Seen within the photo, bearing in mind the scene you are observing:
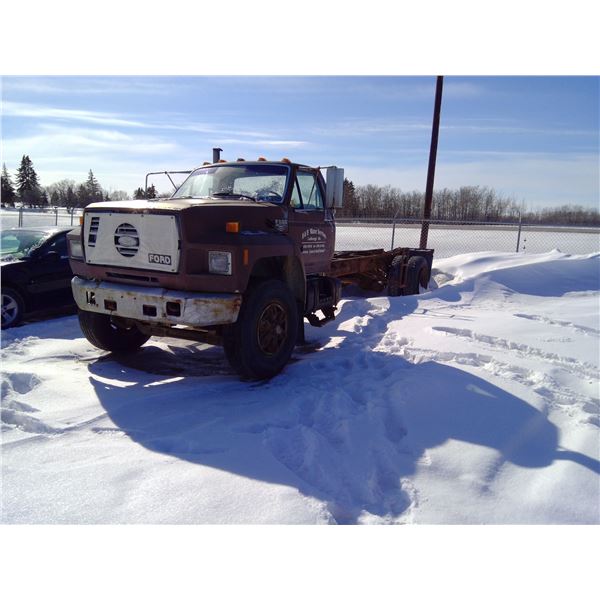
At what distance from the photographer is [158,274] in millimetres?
4293

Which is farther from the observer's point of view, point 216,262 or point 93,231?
point 93,231

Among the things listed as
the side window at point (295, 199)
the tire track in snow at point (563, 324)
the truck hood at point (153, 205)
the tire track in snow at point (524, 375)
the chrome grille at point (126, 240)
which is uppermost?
the side window at point (295, 199)

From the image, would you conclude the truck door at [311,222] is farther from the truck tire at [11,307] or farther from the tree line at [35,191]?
the tree line at [35,191]

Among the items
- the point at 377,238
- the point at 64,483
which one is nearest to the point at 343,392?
the point at 64,483

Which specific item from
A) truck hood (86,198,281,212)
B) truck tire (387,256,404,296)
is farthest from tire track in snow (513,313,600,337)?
truck hood (86,198,281,212)

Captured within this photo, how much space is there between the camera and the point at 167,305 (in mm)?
4191

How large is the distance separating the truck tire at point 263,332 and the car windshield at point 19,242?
4565 mm

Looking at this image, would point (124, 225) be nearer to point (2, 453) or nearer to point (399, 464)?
point (2, 453)

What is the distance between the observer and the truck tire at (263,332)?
4527 mm

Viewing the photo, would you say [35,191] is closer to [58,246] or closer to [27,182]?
[27,182]

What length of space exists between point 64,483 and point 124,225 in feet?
7.97

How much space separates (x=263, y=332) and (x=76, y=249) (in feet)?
6.94

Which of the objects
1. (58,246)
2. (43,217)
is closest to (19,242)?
(58,246)

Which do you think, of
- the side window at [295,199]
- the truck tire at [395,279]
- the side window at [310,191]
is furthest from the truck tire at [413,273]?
the side window at [295,199]
